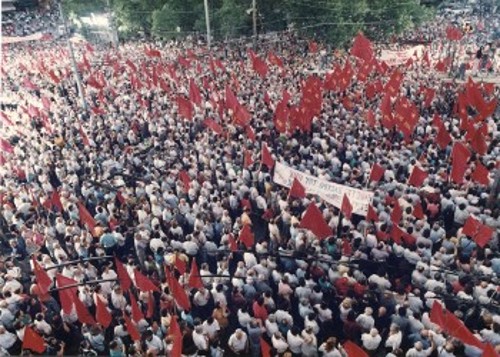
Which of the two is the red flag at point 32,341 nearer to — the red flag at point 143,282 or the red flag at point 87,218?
the red flag at point 143,282

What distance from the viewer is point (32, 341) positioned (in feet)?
25.3

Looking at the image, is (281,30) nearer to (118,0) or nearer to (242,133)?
(118,0)

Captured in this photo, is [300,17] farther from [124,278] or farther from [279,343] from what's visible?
[279,343]

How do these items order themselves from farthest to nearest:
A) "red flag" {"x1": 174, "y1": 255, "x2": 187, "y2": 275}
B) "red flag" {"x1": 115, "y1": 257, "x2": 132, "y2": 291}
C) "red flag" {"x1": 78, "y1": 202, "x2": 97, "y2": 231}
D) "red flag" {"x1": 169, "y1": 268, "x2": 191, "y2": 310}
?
"red flag" {"x1": 78, "y1": 202, "x2": 97, "y2": 231} < "red flag" {"x1": 174, "y1": 255, "x2": 187, "y2": 275} < "red flag" {"x1": 115, "y1": 257, "x2": 132, "y2": 291} < "red flag" {"x1": 169, "y1": 268, "x2": 191, "y2": 310}

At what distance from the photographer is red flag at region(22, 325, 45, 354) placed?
7.66 m

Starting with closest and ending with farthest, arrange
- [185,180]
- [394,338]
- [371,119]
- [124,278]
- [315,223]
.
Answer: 1. [394,338]
2. [124,278]
3. [315,223]
4. [185,180]
5. [371,119]

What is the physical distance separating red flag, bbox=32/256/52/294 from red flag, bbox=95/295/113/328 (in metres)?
1.28

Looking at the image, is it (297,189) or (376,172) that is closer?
(297,189)

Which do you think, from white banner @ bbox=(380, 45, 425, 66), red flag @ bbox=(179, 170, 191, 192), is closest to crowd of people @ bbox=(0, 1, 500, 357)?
red flag @ bbox=(179, 170, 191, 192)

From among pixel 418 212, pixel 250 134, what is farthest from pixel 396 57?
pixel 418 212

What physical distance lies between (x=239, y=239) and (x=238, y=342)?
7.87 feet

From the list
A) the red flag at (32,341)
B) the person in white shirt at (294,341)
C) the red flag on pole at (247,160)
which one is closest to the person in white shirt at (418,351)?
the person in white shirt at (294,341)

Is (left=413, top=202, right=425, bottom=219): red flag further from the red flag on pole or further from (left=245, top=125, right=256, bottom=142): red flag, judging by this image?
(left=245, top=125, right=256, bottom=142): red flag

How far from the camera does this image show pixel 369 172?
1277 centimetres
